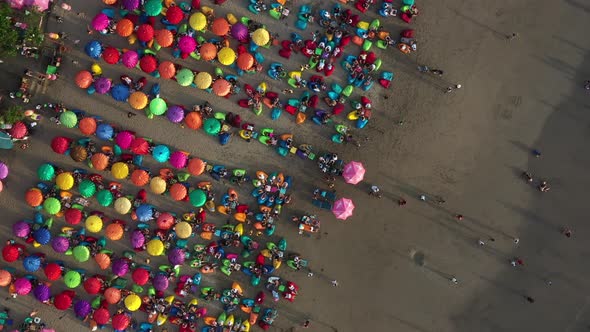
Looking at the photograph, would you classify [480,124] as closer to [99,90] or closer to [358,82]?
[358,82]

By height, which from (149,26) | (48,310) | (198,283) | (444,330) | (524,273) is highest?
(149,26)

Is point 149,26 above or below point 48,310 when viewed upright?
above

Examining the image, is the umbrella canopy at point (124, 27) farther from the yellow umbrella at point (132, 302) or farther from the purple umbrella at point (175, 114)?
the yellow umbrella at point (132, 302)

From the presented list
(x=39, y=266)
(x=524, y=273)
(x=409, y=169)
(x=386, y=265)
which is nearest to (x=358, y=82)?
(x=409, y=169)

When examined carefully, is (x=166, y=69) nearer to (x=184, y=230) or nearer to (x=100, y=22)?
(x=100, y=22)

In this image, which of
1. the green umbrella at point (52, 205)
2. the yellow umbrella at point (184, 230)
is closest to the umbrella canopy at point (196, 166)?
the yellow umbrella at point (184, 230)

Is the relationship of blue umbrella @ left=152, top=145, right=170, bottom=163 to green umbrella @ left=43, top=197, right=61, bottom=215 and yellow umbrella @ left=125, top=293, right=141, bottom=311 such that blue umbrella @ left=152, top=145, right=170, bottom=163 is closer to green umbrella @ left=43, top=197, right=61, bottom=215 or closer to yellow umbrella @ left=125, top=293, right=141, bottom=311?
green umbrella @ left=43, top=197, right=61, bottom=215
